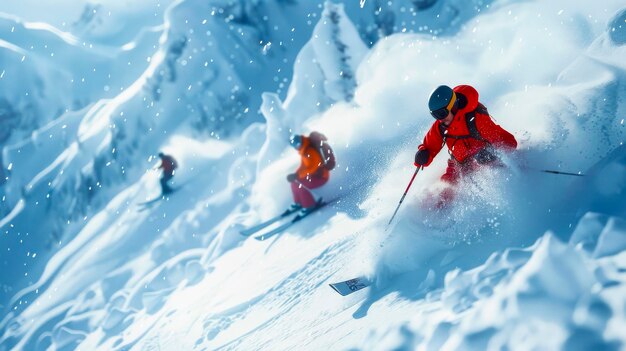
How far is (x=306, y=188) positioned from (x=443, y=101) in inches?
136

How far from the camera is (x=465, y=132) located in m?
3.75

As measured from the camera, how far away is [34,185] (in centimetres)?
1366

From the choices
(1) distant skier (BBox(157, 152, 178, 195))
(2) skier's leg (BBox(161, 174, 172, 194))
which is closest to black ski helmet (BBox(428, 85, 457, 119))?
(1) distant skier (BBox(157, 152, 178, 195))

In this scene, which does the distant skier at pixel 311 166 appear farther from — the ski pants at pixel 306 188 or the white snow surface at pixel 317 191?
the white snow surface at pixel 317 191

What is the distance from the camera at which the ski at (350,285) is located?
357 centimetres

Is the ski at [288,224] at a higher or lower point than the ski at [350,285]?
higher

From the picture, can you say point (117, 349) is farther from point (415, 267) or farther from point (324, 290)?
point (415, 267)

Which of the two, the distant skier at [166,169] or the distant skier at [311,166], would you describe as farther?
the distant skier at [166,169]

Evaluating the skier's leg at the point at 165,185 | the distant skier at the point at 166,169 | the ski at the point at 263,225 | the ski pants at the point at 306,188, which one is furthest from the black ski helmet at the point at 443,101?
the skier's leg at the point at 165,185

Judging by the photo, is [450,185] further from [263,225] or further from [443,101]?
[263,225]

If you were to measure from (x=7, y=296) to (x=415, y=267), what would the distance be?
1161cm

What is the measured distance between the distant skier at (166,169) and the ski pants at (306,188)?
4491mm

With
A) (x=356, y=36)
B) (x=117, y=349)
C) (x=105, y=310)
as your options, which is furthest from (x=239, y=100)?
(x=117, y=349)

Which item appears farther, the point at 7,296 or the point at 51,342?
the point at 7,296
